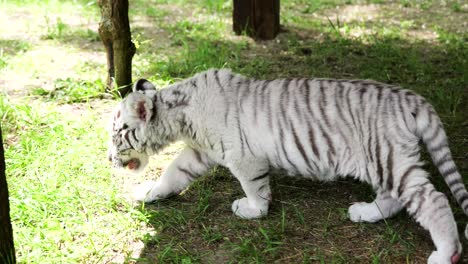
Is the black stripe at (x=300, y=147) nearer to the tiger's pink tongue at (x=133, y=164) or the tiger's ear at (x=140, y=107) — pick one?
the tiger's ear at (x=140, y=107)

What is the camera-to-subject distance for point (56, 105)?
5.26 meters

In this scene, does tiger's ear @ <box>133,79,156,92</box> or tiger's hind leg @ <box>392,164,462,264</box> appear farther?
tiger's ear @ <box>133,79,156,92</box>

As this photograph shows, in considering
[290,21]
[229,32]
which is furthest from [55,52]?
[290,21]

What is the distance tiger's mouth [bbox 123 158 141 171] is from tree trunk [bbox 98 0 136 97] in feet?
4.61

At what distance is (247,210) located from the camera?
3.66 meters

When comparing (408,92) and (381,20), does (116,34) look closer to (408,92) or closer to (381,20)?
(408,92)

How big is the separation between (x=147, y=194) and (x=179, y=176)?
0.24 metres

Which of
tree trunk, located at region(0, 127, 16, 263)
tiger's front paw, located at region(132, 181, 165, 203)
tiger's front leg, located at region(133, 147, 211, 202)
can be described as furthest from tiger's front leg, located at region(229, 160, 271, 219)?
tree trunk, located at region(0, 127, 16, 263)

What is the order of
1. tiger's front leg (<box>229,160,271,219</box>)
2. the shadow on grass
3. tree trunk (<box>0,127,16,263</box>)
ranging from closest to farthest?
tree trunk (<box>0,127,16,263</box>) < the shadow on grass < tiger's front leg (<box>229,160,271,219</box>)

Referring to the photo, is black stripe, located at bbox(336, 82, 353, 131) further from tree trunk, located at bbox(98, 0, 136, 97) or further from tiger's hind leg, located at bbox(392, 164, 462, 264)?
tree trunk, located at bbox(98, 0, 136, 97)

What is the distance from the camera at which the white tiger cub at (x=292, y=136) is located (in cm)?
323

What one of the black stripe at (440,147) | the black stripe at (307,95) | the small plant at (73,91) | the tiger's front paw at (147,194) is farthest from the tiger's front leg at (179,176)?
the small plant at (73,91)

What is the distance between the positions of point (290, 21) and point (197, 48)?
163 cm

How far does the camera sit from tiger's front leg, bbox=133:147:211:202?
3.87m
